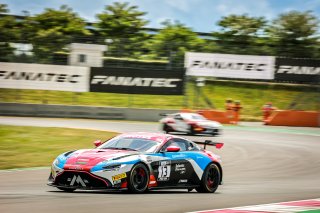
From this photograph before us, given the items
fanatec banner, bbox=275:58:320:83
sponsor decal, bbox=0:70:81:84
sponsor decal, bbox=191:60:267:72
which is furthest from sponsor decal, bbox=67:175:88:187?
fanatec banner, bbox=275:58:320:83

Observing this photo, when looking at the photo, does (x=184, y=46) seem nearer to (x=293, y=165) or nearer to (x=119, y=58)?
(x=119, y=58)

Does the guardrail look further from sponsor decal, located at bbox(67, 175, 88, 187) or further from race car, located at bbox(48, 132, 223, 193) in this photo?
sponsor decal, located at bbox(67, 175, 88, 187)

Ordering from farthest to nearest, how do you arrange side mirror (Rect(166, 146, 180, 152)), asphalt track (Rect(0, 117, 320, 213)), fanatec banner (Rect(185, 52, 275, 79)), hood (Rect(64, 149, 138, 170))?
1. fanatec banner (Rect(185, 52, 275, 79))
2. side mirror (Rect(166, 146, 180, 152))
3. hood (Rect(64, 149, 138, 170))
4. asphalt track (Rect(0, 117, 320, 213))

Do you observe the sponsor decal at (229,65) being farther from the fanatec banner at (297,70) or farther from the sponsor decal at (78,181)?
the sponsor decal at (78,181)

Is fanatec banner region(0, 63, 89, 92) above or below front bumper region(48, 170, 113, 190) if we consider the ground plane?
above

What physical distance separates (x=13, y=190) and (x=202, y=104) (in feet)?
88.7

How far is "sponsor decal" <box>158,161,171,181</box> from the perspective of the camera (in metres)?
10.5

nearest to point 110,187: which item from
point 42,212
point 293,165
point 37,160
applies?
point 42,212

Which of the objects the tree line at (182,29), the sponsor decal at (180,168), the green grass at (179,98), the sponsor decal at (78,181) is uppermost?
the tree line at (182,29)

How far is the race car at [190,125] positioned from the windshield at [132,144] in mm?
15067

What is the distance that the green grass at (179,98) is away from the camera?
115 ft

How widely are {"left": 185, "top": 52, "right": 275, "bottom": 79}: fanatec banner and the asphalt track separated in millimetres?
10915

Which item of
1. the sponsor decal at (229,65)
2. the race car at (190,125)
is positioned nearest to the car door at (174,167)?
the race car at (190,125)

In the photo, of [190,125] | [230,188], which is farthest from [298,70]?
[230,188]
